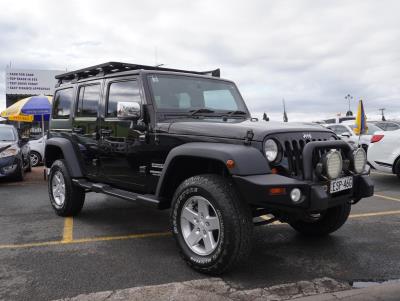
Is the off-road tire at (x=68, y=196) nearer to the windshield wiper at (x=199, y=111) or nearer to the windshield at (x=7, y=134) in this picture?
the windshield wiper at (x=199, y=111)

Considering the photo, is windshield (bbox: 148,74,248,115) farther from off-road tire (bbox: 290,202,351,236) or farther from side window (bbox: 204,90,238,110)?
off-road tire (bbox: 290,202,351,236)

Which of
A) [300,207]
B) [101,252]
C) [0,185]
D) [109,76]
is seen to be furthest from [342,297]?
[0,185]

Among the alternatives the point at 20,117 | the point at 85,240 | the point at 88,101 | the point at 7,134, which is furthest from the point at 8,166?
the point at 85,240

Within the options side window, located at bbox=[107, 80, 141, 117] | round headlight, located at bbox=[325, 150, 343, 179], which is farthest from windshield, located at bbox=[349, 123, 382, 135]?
round headlight, located at bbox=[325, 150, 343, 179]

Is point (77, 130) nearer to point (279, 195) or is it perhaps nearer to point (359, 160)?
point (279, 195)

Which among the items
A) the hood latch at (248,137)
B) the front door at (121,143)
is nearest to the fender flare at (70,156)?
the front door at (121,143)

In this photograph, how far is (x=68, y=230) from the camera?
5316 mm

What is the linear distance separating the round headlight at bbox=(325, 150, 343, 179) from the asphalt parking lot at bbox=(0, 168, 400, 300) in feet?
3.02

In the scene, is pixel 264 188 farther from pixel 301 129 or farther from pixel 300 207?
pixel 301 129

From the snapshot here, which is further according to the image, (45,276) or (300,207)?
(45,276)

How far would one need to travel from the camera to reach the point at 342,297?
126 inches

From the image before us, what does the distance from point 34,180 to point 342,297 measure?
9200 mm

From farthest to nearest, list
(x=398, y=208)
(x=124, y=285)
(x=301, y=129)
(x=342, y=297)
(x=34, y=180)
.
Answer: (x=34, y=180), (x=398, y=208), (x=301, y=129), (x=124, y=285), (x=342, y=297)

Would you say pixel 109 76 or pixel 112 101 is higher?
pixel 109 76
